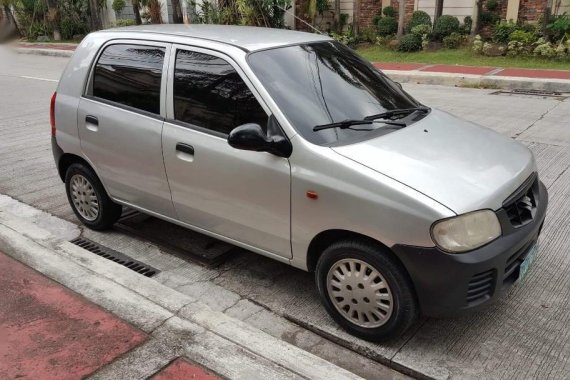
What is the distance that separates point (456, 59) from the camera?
1417cm

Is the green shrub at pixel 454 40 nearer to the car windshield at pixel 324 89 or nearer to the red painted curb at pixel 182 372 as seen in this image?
the car windshield at pixel 324 89

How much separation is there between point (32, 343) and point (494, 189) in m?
2.73

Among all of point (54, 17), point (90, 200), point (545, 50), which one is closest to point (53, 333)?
point (90, 200)

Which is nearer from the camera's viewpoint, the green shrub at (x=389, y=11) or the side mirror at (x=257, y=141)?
the side mirror at (x=257, y=141)

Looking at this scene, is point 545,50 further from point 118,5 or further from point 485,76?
point 118,5

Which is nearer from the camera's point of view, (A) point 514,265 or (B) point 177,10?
(A) point 514,265

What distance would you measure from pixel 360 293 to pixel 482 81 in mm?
9587

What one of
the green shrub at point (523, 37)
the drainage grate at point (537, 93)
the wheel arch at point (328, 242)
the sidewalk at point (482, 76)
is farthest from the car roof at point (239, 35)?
the green shrub at point (523, 37)

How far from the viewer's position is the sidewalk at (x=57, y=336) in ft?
9.46

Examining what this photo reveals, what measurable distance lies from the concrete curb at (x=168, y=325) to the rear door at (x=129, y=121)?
61cm

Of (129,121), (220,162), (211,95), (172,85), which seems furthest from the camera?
(129,121)

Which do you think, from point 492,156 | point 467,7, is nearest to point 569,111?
point 492,156

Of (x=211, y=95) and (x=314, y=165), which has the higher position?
(x=211, y=95)

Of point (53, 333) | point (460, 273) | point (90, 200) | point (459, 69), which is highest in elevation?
point (460, 273)
